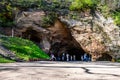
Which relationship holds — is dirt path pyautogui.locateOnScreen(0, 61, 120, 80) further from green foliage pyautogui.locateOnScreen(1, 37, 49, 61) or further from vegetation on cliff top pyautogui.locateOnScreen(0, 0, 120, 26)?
vegetation on cliff top pyautogui.locateOnScreen(0, 0, 120, 26)

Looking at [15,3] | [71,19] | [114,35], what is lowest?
[114,35]

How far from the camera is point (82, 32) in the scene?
3325cm

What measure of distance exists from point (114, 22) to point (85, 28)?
131 inches

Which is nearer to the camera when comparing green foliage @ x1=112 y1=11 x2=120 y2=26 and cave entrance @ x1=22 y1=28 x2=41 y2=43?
green foliage @ x1=112 y1=11 x2=120 y2=26

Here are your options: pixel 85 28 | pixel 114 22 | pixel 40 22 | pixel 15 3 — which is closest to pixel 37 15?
pixel 40 22

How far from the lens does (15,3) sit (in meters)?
34.4

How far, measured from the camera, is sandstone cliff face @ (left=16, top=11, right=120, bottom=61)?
32.3 m

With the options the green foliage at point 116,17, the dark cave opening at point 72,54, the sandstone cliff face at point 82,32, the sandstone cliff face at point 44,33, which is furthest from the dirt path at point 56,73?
the dark cave opening at point 72,54

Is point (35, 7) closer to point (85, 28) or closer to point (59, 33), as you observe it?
point (59, 33)

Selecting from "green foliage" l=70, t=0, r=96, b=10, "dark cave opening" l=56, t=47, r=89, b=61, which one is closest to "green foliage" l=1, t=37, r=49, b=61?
"green foliage" l=70, t=0, r=96, b=10

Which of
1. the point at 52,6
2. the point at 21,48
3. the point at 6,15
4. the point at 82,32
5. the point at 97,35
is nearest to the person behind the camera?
the point at 21,48

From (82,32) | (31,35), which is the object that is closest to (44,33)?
(31,35)

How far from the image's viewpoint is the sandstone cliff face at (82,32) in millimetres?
32344

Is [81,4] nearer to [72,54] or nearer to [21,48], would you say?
[21,48]
